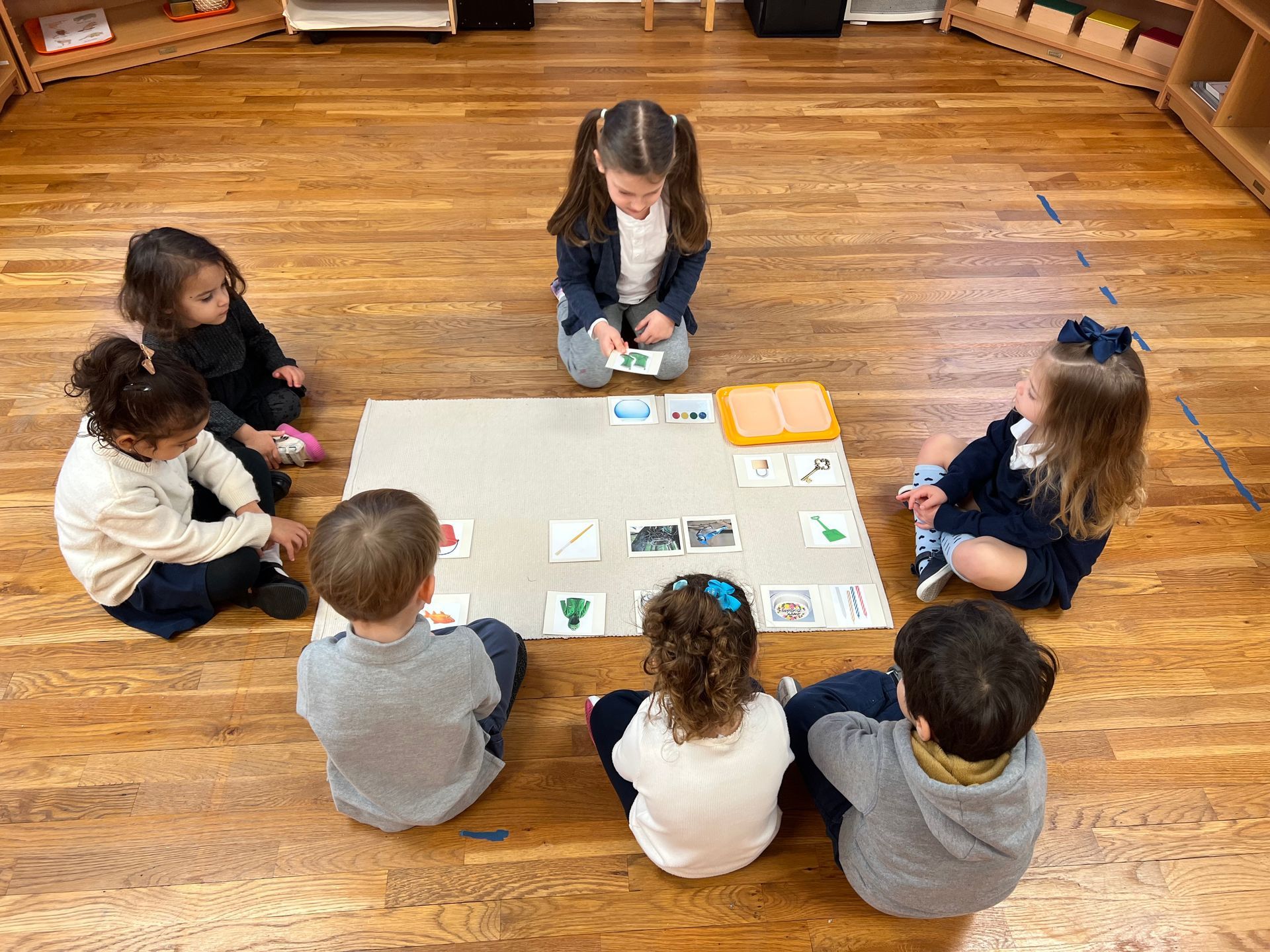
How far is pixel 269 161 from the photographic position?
360 cm

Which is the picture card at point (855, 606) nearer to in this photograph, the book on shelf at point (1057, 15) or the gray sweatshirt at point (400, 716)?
the gray sweatshirt at point (400, 716)

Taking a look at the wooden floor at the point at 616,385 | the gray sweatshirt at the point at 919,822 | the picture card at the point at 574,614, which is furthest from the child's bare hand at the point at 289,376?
the gray sweatshirt at the point at 919,822

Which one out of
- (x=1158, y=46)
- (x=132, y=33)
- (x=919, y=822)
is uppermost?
(x=1158, y=46)

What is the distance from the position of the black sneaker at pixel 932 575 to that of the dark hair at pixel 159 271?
1.85 meters

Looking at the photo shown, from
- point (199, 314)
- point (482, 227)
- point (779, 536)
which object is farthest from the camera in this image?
point (482, 227)

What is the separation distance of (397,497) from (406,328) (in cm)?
154

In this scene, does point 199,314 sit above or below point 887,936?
above

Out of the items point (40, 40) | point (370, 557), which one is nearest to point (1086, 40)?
point (370, 557)

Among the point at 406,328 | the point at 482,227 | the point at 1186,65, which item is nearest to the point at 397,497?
the point at 406,328

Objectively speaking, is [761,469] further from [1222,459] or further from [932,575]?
[1222,459]

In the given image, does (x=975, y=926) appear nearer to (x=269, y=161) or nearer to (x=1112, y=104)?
(x=269, y=161)

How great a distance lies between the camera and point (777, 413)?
2662mm

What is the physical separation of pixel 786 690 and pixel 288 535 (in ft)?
3.95

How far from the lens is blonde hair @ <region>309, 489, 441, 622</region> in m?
1.44
